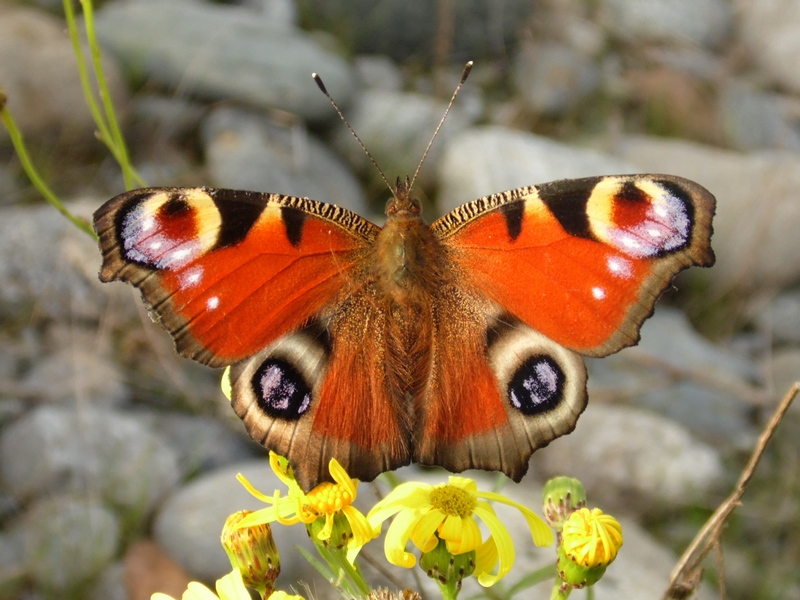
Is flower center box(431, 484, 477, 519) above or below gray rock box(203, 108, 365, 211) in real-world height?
above

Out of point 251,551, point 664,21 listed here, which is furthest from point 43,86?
point 664,21

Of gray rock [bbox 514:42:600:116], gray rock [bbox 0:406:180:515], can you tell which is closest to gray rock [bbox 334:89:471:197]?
gray rock [bbox 514:42:600:116]

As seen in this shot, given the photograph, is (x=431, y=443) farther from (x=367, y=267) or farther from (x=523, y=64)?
(x=523, y=64)

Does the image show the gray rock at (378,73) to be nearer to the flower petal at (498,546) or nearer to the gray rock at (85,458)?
the gray rock at (85,458)

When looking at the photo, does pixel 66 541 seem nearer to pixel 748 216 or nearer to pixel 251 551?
pixel 251 551

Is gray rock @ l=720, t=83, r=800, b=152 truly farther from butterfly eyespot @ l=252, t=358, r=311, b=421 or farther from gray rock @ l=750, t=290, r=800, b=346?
butterfly eyespot @ l=252, t=358, r=311, b=421
